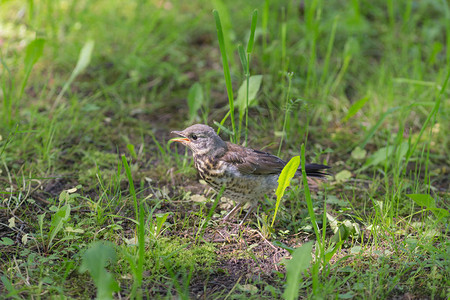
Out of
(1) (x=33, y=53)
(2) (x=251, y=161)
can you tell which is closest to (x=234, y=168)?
(2) (x=251, y=161)

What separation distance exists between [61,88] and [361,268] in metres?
3.45

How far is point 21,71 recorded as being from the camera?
496cm

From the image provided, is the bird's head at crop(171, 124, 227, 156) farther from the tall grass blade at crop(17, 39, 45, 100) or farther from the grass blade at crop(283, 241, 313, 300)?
the tall grass blade at crop(17, 39, 45, 100)

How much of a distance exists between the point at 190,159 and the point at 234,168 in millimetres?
815

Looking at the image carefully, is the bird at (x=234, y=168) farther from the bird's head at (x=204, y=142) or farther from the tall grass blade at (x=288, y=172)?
the tall grass blade at (x=288, y=172)

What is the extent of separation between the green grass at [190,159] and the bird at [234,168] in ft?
0.49

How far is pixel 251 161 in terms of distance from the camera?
360 centimetres

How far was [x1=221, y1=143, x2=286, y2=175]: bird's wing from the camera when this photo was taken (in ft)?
11.7

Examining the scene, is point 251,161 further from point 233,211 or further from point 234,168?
point 233,211

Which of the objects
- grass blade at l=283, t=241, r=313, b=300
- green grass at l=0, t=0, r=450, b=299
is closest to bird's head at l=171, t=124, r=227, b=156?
green grass at l=0, t=0, r=450, b=299

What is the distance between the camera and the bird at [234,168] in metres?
3.49

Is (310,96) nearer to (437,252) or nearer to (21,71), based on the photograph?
(437,252)

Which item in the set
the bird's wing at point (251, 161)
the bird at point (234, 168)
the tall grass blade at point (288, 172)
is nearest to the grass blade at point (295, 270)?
the tall grass blade at point (288, 172)

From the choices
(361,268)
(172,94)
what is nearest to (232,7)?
(172,94)
